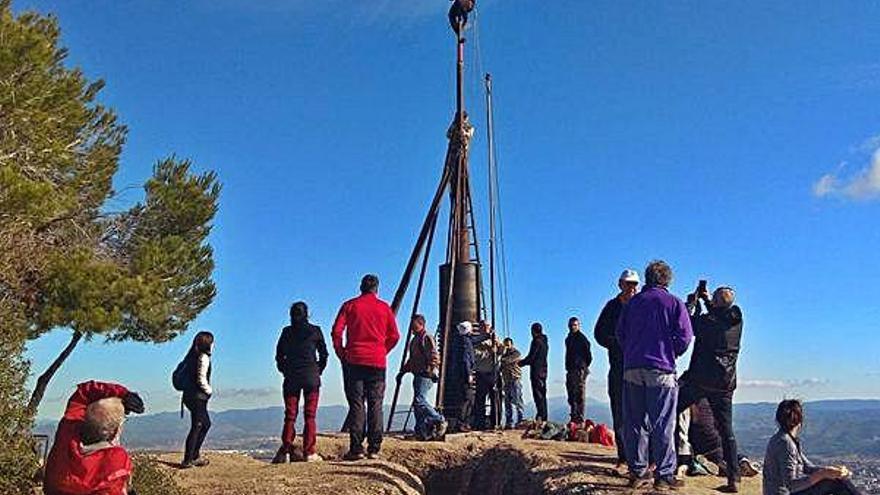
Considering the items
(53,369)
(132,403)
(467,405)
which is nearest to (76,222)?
(53,369)

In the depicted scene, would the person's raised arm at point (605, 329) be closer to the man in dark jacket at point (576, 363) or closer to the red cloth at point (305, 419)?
the red cloth at point (305, 419)

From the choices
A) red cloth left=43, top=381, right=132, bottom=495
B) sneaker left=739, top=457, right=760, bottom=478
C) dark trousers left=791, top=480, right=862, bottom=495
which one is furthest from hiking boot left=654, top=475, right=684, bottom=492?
red cloth left=43, top=381, right=132, bottom=495

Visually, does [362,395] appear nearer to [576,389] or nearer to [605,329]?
[605,329]

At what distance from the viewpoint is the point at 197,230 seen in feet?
66.8

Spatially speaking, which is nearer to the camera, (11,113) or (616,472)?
(616,472)

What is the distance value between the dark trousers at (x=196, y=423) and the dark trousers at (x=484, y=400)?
6.21 metres

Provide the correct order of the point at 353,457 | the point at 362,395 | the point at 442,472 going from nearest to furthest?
the point at 362,395 < the point at 353,457 < the point at 442,472

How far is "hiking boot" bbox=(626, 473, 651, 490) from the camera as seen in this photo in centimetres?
780

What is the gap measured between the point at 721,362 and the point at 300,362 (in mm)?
4564

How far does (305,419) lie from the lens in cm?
1012

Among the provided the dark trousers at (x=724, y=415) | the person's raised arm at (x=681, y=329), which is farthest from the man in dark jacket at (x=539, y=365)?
the person's raised arm at (x=681, y=329)

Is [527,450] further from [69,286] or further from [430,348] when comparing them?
[69,286]

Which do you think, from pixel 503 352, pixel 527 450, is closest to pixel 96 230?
pixel 503 352

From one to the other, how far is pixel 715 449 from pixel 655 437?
2453 millimetres
